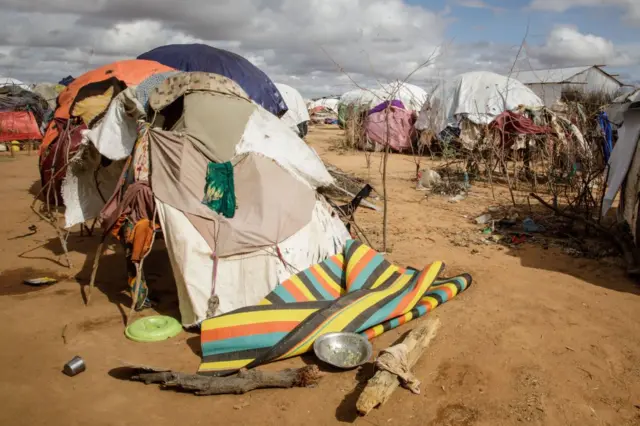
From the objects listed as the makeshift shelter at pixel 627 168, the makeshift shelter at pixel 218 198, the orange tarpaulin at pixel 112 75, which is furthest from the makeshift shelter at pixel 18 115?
the makeshift shelter at pixel 627 168

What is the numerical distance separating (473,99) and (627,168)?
8.91m

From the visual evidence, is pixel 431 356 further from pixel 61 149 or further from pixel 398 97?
pixel 398 97

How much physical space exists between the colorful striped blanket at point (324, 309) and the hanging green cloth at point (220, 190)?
0.79 m

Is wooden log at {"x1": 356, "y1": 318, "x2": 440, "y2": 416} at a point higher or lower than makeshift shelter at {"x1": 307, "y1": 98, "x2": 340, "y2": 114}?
lower

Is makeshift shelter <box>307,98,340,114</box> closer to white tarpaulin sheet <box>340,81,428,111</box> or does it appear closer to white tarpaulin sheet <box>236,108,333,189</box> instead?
white tarpaulin sheet <box>340,81,428,111</box>

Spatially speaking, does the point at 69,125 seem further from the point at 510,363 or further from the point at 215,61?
the point at 510,363

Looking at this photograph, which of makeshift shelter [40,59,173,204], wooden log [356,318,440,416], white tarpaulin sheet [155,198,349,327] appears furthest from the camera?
makeshift shelter [40,59,173,204]

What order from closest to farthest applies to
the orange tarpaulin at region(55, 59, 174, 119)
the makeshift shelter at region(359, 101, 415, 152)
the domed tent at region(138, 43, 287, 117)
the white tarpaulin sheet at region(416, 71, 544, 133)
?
the orange tarpaulin at region(55, 59, 174, 119) → the domed tent at region(138, 43, 287, 117) → the white tarpaulin sheet at region(416, 71, 544, 133) → the makeshift shelter at region(359, 101, 415, 152)

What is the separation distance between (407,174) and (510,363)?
8.75m

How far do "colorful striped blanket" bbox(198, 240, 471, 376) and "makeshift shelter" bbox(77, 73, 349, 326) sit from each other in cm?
22

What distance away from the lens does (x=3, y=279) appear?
191 inches

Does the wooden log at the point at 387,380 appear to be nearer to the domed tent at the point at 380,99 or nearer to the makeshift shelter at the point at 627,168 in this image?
the makeshift shelter at the point at 627,168

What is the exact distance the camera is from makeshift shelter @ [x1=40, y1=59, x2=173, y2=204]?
6191 millimetres

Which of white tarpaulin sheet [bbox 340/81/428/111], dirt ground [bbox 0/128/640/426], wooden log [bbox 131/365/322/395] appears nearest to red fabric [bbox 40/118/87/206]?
dirt ground [bbox 0/128/640/426]
